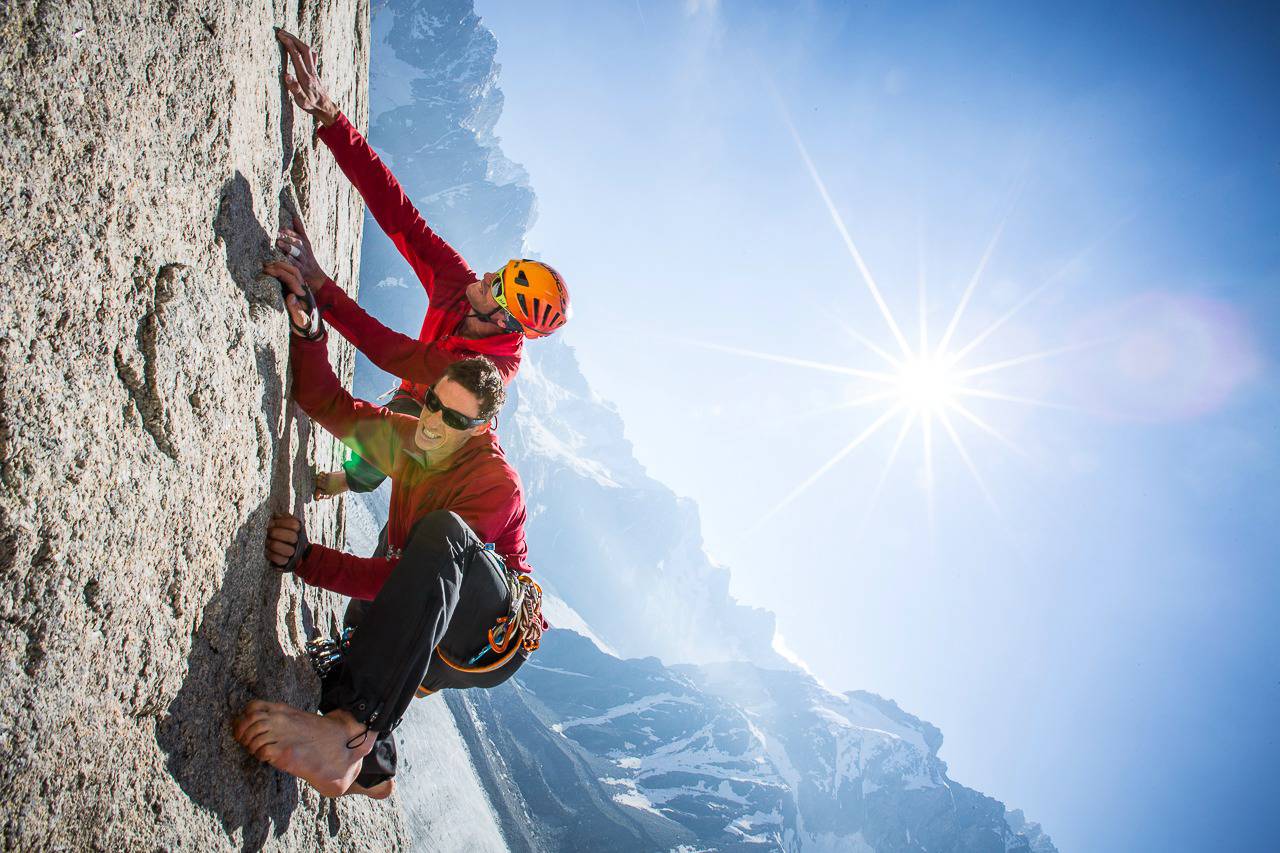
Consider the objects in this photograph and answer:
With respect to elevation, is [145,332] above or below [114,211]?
below

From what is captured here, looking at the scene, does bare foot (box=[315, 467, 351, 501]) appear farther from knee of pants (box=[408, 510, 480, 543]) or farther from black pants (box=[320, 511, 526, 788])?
knee of pants (box=[408, 510, 480, 543])

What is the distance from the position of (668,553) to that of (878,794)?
68857 millimetres

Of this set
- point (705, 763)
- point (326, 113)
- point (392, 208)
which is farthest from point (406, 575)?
point (705, 763)

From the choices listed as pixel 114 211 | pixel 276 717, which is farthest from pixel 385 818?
pixel 114 211

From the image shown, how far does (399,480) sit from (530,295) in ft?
5.95

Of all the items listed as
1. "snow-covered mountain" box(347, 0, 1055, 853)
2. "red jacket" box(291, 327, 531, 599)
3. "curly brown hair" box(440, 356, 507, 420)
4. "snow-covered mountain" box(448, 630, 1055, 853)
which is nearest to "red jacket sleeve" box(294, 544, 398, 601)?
"red jacket" box(291, 327, 531, 599)

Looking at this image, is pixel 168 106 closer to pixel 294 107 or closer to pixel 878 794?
pixel 294 107

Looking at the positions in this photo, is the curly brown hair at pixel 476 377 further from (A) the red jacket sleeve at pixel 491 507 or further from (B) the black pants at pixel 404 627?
(B) the black pants at pixel 404 627

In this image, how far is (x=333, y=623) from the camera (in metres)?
5.05

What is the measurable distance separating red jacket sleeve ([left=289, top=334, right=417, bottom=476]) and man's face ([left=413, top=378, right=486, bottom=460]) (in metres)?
0.25

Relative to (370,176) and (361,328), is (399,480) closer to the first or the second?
(361,328)

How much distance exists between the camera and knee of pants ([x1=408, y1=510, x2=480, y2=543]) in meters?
2.72

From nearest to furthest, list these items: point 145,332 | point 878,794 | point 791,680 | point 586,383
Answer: point 145,332
point 878,794
point 791,680
point 586,383

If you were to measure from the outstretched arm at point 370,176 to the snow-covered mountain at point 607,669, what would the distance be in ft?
114
